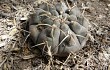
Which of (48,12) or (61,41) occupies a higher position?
(48,12)

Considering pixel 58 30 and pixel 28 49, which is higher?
pixel 58 30

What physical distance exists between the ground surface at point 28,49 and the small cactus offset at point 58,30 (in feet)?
0.47

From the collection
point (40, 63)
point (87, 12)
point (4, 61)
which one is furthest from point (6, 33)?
point (87, 12)

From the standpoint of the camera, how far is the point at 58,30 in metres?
2.25

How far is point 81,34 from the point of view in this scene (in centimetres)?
242

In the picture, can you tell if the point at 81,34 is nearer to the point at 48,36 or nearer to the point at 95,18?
the point at 48,36

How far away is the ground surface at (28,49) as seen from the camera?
2.41 metres

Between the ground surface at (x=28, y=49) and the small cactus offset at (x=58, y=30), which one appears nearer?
the small cactus offset at (x=58, y=30)

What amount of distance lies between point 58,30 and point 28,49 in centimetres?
44

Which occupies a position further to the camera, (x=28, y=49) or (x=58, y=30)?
(x=28, y=49)

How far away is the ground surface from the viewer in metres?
2.41

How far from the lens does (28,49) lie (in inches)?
98.7

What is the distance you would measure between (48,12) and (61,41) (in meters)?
0.33

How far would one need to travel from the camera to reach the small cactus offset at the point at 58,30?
89.5 inches
